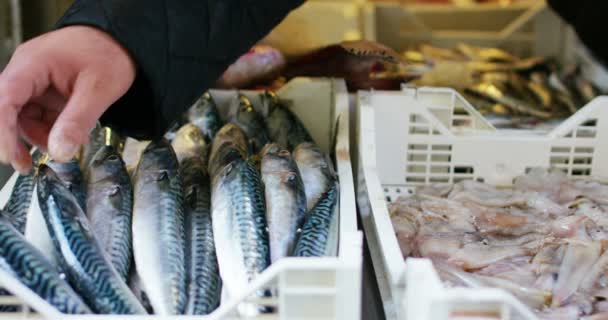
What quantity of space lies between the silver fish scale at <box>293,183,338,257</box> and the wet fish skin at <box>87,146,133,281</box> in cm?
32

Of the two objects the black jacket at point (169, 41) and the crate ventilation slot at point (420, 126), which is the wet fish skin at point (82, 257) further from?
the crate ventilation slot at point (420, 126)

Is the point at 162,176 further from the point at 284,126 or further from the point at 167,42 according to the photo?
the point at 284,126

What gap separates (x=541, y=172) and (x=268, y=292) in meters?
0.99

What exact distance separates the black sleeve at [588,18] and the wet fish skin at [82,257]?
194cm

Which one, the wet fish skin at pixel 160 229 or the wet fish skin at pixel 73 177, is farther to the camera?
the wet fish skin at pixel 73 177

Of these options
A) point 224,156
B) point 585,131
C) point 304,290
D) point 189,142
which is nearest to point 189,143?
point 189,142

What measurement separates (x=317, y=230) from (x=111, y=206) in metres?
0.41

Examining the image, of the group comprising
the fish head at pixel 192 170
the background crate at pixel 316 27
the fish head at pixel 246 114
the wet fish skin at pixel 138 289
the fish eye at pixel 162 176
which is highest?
the background crate at pixel 316 27

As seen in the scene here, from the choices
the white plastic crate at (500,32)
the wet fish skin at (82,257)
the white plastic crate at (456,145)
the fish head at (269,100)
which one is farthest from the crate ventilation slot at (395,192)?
the white plastic crate at (500,32)

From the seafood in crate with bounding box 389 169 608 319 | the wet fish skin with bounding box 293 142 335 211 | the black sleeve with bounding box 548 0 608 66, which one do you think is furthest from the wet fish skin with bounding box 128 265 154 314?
the black sleeve with bounding box 548 0 608 66

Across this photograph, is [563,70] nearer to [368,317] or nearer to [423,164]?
[423,164]

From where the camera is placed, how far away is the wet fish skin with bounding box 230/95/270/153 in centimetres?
167

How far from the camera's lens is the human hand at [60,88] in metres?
0.98

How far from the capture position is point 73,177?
1.34 m
